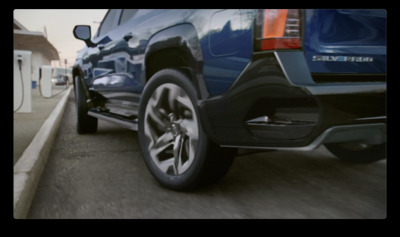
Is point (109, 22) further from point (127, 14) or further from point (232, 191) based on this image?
point (232, 191)

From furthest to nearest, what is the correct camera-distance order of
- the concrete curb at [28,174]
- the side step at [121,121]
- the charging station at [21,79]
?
the charging station at [21,79], the side step at [121,121], the concrete curb at [28,174]

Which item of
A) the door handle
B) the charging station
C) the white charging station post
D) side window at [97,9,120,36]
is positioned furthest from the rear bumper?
the white charging station post

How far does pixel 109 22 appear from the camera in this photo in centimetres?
468

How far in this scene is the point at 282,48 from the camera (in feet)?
6.28

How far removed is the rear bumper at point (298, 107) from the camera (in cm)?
187

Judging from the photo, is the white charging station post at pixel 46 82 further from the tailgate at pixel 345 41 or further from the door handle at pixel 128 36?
the tailgate at pixel 345 41

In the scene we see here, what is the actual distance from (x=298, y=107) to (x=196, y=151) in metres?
0.74

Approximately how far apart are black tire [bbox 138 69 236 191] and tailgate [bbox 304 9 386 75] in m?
0.79

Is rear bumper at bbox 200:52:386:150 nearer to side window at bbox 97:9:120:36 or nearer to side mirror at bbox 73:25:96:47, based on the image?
side window at bbox 97:9:120:36

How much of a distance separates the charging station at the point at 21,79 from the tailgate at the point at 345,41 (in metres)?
6.88

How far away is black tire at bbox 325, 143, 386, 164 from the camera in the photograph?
3229mm

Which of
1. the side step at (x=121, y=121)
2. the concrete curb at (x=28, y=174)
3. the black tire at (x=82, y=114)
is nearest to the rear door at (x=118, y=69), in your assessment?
the side step at (x=121, y=121)
